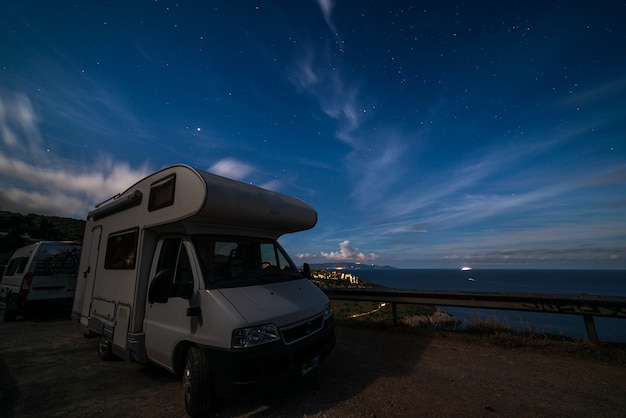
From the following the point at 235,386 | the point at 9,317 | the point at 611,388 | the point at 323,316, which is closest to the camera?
the point at 235,386

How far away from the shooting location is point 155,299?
11.0 feet

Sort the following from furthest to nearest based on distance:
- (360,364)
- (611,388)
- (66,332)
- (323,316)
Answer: (66,332)
(360,364)
(323,316)
(611,388)

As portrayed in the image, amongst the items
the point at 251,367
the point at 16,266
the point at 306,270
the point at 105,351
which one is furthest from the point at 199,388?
the point at 16,266

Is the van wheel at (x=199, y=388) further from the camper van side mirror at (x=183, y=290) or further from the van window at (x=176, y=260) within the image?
the van window at (x=176, y=260)

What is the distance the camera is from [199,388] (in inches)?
124

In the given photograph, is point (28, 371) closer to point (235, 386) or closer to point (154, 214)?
point (154, 214)

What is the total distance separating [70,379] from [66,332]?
4.33 meters

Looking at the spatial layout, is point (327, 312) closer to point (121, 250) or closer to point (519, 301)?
point (121, 250)

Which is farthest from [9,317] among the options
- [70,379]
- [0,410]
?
[0,410]

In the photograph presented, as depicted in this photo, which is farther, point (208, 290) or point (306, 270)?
point (306, 270)

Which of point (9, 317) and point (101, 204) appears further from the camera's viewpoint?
point (9, 317)

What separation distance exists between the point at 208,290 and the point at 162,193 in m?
1.76

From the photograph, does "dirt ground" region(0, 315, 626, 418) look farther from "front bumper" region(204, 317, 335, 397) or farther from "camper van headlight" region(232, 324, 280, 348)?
"camper van headlight" region(232, 324, 280, 348)

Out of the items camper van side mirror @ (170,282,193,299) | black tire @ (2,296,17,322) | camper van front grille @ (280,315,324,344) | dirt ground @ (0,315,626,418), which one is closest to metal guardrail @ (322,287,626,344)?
dirt ground @ (0,315,626,418)
